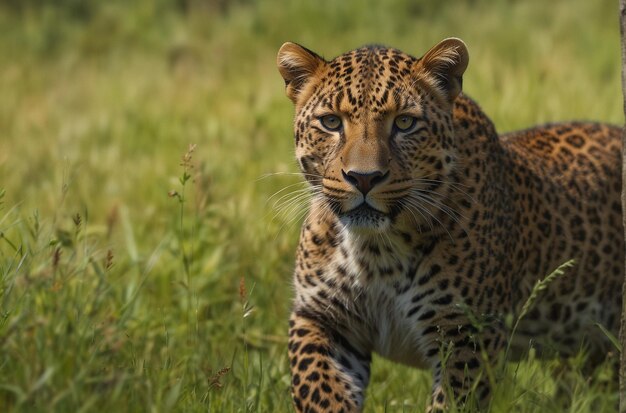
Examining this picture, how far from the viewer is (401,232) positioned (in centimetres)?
497

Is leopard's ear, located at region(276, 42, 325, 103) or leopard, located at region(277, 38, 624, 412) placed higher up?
leopard's ear, located at region(276, 42, 325, 103)

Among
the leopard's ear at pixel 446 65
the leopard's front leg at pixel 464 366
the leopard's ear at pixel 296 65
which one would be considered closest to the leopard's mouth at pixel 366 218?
the leopard's front leg at pixel 464 366

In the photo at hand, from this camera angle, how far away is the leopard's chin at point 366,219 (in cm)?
468

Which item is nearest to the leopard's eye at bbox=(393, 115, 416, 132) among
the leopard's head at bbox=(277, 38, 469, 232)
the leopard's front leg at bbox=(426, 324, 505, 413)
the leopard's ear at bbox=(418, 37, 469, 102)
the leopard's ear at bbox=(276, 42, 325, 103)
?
the leopard's head at bbox=(277, 38, 469, 232)

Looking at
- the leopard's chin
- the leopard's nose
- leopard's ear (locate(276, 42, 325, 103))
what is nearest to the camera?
the leopard's nose

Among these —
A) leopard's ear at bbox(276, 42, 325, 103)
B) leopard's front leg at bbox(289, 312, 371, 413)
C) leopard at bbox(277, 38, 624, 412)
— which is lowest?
leopard's front leg at bbox(289, 312, 371, 413)

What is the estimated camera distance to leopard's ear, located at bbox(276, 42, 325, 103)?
519cm

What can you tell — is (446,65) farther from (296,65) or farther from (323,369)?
(323,369)

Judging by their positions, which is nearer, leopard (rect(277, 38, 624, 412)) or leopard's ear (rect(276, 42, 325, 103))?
leopard (rect(277, 38, 624, 412))

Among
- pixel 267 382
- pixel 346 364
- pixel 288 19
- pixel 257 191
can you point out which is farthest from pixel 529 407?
pixel 288 19

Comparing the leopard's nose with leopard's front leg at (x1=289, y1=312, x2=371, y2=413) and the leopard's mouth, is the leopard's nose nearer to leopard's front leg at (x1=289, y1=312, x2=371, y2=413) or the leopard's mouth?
the leopard's mouth

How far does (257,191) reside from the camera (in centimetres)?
835

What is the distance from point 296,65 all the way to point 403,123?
635mm

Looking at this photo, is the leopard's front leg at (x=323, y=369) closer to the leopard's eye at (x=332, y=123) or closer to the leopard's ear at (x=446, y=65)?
the leopard's eye at (x=332, y=123)
